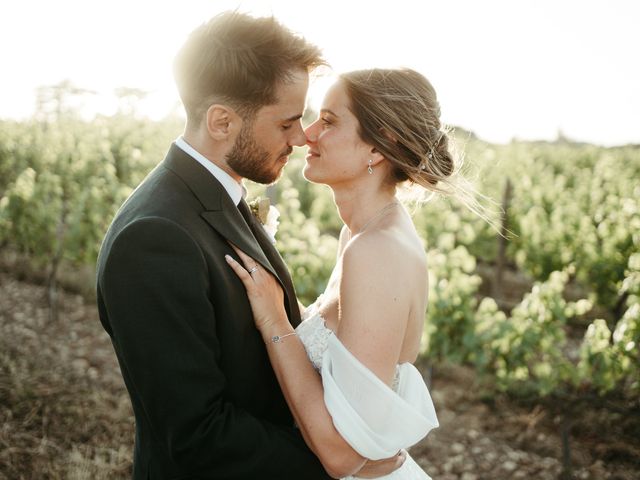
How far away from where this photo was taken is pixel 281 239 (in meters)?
6.57

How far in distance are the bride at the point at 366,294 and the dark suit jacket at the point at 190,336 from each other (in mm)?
94

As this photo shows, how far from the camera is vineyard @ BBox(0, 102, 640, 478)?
524 centimetres

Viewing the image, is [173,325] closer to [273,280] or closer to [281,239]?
[273,280]

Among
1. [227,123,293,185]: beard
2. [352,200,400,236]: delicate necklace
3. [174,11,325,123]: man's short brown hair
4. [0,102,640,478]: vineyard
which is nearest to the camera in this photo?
[174,11,325,123]: man's short brown hair

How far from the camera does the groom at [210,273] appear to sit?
65.8 inches

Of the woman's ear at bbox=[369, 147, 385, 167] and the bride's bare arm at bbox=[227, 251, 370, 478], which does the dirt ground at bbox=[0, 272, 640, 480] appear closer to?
the bride's bare arm at bbox=[227, 251, 370, 478]

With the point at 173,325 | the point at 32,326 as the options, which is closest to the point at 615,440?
the point at 173,325

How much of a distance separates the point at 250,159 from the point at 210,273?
0.56 m

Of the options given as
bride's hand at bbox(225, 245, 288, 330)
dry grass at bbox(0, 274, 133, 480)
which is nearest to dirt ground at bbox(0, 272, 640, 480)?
dry grass at bbox(0, 274, 133, 480)

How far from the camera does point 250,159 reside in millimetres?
2186

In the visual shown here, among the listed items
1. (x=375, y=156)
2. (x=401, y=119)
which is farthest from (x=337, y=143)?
(x=401, y=119)

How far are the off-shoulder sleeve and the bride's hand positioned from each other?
0.27 meters

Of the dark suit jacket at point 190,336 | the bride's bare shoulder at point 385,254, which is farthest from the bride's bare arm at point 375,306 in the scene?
the dark suit jacket at point 190,336

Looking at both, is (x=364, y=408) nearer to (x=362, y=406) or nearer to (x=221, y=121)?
(x=362, y=406)
